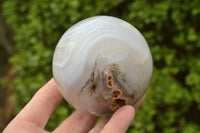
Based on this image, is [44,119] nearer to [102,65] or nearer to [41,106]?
[41,106]

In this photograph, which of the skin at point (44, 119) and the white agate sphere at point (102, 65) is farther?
the skin at point (44, 119)

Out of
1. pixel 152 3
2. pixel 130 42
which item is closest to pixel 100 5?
pixel 152 3

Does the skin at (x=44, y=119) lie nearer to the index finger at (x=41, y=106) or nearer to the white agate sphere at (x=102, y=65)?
the index finger at (x=41, y=106)

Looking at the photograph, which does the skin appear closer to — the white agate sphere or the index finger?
the index finger

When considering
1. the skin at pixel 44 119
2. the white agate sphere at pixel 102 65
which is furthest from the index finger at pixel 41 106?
the white agate sphere at pixel 102 65

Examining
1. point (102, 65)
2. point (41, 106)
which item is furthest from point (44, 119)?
point (102, 65)

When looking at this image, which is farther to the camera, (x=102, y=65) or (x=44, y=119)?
(x=44, y=119)

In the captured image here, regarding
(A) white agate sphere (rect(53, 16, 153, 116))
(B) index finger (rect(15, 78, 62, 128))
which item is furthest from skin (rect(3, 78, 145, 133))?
(A) white agate sphere (rect(53, 16, 153, 116))
